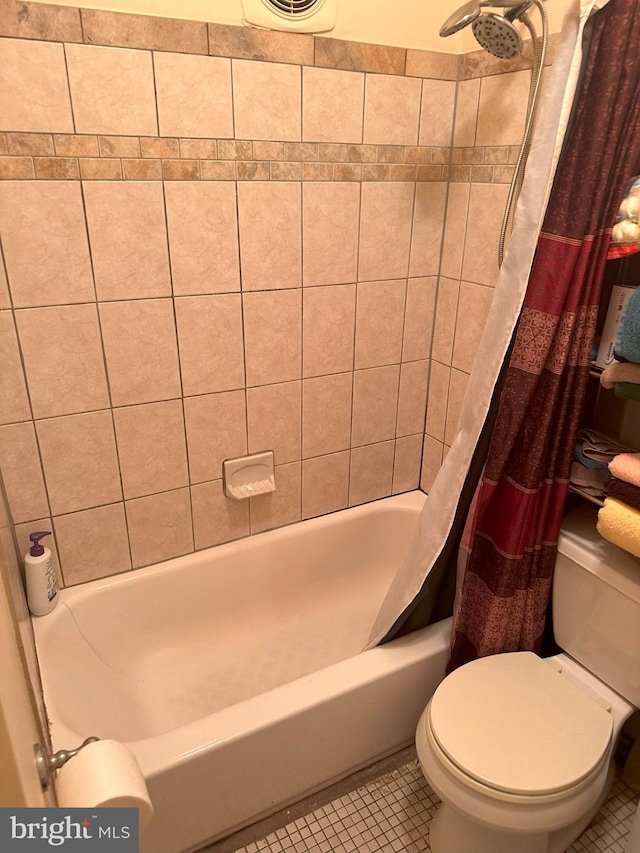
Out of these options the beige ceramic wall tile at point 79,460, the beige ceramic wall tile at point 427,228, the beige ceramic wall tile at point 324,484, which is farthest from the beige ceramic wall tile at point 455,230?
the beige ceramic wall tile at point 79,460

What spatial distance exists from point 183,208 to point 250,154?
0.72 feet

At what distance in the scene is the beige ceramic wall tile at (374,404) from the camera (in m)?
1.91

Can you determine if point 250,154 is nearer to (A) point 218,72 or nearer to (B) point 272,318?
(A) point 218,72

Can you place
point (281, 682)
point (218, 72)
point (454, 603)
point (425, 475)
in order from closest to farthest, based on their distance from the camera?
point (218, 72) < point (454, 603) < point (281, 682) < point (425, 475)

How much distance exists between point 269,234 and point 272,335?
0.90 ft

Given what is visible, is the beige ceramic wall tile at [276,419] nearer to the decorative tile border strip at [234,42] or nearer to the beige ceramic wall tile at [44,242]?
the beige ceramic wall tile at [44,242]

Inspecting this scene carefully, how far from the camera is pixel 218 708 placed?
5.38ft

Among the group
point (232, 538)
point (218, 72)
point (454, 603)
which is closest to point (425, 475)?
point (454, 603)

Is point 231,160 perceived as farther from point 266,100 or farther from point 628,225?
point 628,225

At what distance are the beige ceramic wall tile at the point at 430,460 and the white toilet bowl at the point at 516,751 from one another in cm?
75

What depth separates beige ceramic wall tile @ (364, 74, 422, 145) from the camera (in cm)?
159

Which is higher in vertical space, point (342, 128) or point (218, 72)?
point (218, 72)

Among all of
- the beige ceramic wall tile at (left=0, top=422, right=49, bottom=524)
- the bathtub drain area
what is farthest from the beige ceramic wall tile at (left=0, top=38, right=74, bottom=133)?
the bathtub drain area

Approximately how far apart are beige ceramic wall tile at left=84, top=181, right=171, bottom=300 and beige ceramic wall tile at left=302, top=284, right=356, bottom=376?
426mm
